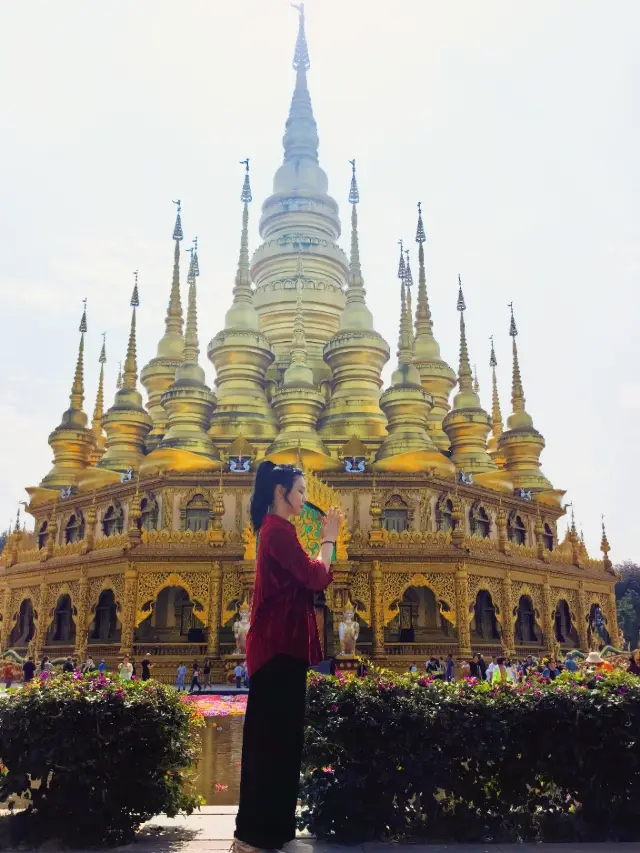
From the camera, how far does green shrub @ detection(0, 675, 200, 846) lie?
20.0 ft

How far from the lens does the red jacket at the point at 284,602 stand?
4914 millimetres

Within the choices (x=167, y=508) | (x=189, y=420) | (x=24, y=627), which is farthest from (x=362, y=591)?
(x=24, y=627)

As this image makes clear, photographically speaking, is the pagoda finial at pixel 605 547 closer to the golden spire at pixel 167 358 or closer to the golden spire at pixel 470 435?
the golden spire at pixel 470 435

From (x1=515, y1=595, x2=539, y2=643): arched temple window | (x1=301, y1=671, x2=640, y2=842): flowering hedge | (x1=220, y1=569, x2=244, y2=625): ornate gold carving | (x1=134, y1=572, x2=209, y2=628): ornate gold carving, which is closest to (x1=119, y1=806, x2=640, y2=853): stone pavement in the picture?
(x1=301, y1=671, x2=640, y2=842): flowering hedge

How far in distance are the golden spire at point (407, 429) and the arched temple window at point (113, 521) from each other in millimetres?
9355

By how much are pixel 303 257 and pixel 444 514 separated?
17.1 m

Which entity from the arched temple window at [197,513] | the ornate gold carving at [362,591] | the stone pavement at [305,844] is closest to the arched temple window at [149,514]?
the arched temple window at [197,513]

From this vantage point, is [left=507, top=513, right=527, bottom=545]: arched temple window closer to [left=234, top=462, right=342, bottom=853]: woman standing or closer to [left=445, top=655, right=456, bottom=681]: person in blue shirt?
[left=445, top=655, right=456, bottom=681]: person in blue shirt

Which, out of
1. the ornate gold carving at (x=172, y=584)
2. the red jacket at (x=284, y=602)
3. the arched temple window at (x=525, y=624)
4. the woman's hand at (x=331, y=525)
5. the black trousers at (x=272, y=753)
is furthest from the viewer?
the arched temple window at (x=525, y=624)

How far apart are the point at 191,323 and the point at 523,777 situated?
3087 centimetres

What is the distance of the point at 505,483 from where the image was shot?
31469mm

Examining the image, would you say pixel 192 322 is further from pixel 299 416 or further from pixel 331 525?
pixel 331 525

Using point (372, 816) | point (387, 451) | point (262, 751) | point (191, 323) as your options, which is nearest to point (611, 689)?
point (372, 816)

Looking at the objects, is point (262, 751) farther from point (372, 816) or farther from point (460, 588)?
point (460, 588)
